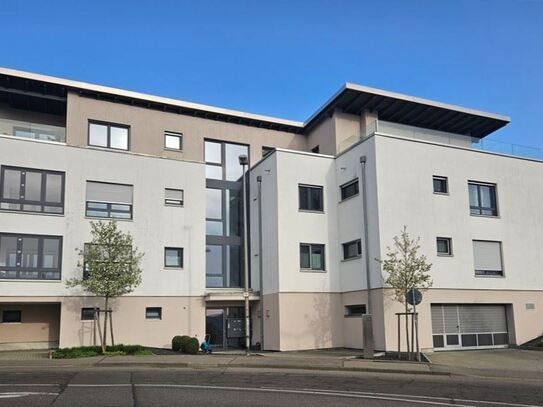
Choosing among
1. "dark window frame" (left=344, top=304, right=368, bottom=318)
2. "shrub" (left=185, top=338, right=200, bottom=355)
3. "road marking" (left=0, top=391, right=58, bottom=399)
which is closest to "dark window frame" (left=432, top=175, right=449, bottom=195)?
"dark window frame" (left=344, top=304, right=368, bottom=318)

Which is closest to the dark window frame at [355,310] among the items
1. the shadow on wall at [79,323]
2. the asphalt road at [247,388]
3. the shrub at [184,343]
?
the shrub at [184,343]

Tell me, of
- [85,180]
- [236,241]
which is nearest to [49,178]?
[85,180]

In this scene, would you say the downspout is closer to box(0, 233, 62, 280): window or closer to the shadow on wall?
the shadow on wall

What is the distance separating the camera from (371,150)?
23.1 m

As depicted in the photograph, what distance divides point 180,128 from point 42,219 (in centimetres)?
802

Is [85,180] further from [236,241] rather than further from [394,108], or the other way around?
[394,108]

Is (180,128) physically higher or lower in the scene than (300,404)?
higher

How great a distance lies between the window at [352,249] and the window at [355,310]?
6.69 ft

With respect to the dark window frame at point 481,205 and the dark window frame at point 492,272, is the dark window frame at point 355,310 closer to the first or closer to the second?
the dark window frame at point 492,272

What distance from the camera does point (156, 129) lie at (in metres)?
26.9

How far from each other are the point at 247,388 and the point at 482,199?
16765 millimetres

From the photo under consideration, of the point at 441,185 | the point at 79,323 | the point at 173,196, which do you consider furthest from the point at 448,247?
the point at 79,323

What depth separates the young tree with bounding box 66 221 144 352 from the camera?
829 inches

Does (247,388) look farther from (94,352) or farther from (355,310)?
(355,310)
